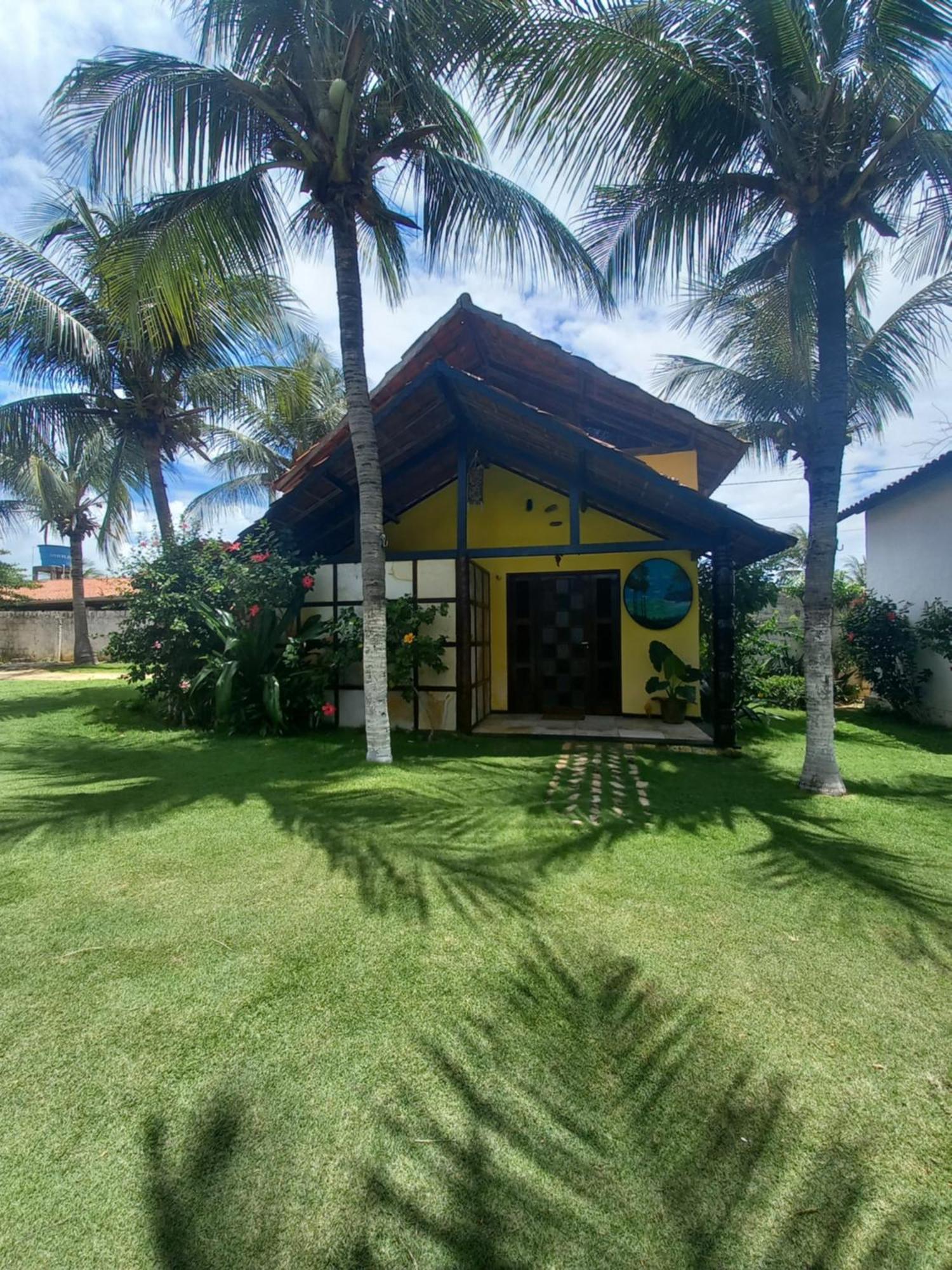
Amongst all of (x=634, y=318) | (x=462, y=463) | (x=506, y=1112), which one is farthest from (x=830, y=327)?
(x=506, y=1112)

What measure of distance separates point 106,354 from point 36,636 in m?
15.2

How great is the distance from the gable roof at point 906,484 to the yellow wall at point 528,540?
331cm

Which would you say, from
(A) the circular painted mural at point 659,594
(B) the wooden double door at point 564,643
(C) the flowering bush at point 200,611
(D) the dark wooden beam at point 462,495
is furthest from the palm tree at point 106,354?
(A) the circular painted mural at point 659,594

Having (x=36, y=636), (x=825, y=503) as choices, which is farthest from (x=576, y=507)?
(x=36, y=636)

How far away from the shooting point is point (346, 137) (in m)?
6.10

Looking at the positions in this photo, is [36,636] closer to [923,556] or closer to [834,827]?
[834,827]

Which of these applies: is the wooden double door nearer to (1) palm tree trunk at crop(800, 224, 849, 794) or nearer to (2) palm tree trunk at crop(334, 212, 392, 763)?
(2) palm tree trunk at crop(334, 212, 392, 763)

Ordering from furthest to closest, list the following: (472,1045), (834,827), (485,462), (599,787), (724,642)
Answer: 1. (485,462)
2. (724,642)
3. (599,787)
4. (834,827)
5. (472,1045)

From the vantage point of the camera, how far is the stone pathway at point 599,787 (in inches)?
205

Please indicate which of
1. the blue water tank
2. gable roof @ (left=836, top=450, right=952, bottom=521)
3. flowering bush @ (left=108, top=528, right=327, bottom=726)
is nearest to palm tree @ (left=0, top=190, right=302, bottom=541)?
flowering bush @ (left=108, top=528, right=327, bottom=726)

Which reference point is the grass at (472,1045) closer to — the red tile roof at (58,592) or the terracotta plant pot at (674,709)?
the terracotta plant pot at (674,709)

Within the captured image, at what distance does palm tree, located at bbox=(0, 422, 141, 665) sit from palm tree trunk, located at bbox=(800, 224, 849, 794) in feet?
44.6

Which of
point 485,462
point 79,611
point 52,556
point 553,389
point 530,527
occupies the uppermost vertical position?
point 52,556

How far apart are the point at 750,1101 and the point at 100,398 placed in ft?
49.5
